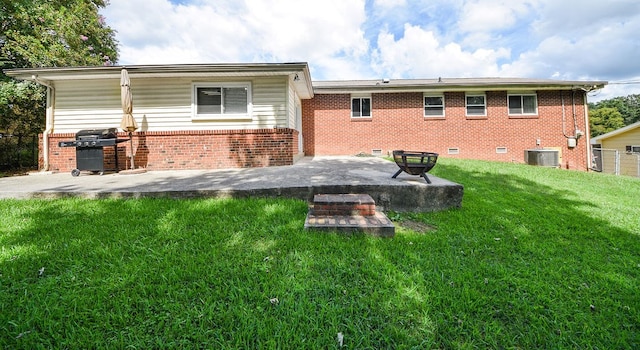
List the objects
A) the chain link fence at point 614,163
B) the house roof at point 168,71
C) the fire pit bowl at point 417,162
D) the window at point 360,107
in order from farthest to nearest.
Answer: the chain link fence at point 614,163 → the window at point 360,107 → the house roof at point 168,71 → the fire pit bowl at point 417,162

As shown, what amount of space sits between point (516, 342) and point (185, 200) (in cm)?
393

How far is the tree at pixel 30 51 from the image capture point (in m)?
9.12

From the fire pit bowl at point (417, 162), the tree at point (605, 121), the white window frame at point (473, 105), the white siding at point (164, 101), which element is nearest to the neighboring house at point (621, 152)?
the white window frame at point (473, 105)

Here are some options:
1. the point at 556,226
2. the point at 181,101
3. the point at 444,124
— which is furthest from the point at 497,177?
the point at 181,101

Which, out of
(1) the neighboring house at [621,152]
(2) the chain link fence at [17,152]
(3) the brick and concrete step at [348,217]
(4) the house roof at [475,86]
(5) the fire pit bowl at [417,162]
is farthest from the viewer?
(1) the neighboring house at [621,152]

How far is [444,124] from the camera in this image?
11.9 metres

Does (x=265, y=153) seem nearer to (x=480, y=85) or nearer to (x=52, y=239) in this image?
(x=52, y=239)

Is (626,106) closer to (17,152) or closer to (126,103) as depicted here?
(126,103)

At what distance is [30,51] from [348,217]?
44.7 feet

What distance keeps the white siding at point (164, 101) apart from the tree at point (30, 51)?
3.23 meters

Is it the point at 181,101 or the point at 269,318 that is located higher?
the point at 181,101

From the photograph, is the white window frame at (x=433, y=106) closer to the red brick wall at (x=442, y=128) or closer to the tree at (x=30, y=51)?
the red brick wall at (x=442, y=128)

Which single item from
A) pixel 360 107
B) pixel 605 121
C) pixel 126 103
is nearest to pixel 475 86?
pixel 360 107

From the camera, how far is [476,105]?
11836 mm
